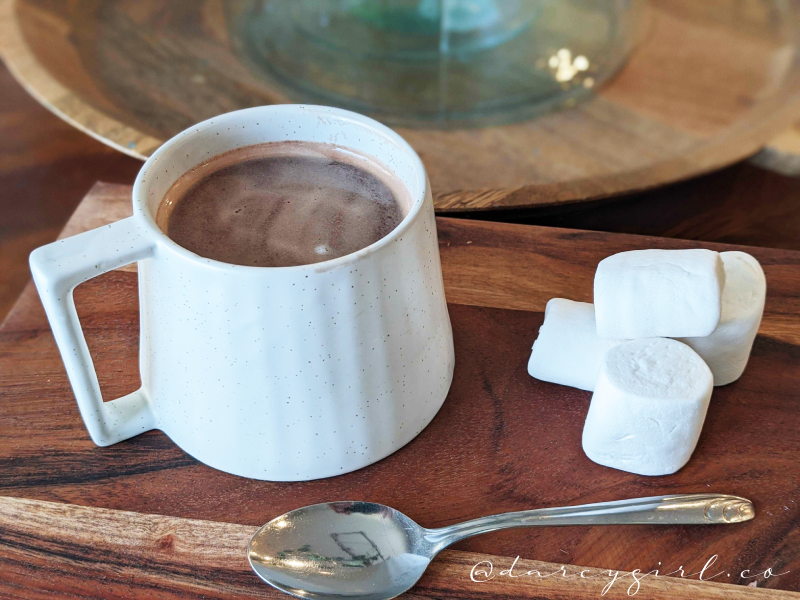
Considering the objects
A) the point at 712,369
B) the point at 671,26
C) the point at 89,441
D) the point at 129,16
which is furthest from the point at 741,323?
the point at 129,16

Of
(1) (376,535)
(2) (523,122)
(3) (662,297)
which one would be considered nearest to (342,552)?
(1) (376,535)

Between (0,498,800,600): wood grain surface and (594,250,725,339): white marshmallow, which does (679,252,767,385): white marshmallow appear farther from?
(0,498,800,600): wood grain surface

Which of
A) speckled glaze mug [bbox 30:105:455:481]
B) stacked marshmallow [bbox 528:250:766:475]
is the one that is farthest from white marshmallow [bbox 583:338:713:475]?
speckled glaze mug [bbox 30:105:455:481]

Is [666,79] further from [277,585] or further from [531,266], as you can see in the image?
[277,585]

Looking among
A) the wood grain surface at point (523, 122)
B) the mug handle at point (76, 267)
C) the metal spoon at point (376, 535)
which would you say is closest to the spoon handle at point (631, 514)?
the metal spoon at point (376, 535)

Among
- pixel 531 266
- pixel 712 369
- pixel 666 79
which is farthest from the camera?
pixel 666 79

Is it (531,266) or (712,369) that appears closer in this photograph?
(712,369)
